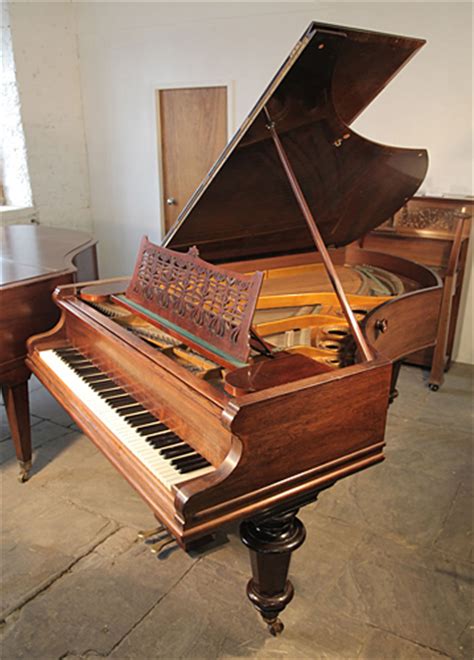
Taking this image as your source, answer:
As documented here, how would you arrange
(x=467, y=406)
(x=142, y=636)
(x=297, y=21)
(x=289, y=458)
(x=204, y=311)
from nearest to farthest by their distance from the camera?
(x=289, y=458) → (x=204, y=311) → (x=142, y=636) → (x=467, y=406) → (x=297, y=21)

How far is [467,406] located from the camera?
3629 millimetres

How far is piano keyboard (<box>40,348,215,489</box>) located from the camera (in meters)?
1.42

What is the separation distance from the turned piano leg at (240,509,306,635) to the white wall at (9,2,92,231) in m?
5.14

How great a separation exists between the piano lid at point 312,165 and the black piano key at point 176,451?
97cm

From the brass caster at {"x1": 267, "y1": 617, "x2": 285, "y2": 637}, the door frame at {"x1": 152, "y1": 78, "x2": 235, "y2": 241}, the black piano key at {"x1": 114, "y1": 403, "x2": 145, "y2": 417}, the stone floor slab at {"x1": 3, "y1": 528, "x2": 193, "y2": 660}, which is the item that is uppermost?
the door frame at {"x1": 152, "y1": 78, "x2": 235, "y2": 241}

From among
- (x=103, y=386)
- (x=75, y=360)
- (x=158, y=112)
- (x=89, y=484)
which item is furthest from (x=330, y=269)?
(x=158, y=112)

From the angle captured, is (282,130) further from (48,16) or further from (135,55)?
(48,16)

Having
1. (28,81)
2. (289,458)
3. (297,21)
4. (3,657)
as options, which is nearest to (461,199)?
(297,21)

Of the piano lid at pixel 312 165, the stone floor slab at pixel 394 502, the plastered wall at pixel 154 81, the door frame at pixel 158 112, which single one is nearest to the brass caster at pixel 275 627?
the stone floor slab at pixel 394 502

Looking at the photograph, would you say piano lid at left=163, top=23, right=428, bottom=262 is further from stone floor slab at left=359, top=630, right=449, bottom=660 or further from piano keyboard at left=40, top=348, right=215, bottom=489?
stone floor slab at left=359, top=630, right=449, bottom=660

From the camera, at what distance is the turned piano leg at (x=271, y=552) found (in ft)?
5.06

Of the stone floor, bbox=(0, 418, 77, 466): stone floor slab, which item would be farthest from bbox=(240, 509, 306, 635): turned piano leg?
bbox=(0, 418, 77, 466): stone floor slab

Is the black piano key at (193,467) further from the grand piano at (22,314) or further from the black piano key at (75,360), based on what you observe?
the grand piano at (22,314)

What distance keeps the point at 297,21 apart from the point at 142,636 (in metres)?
4.63
